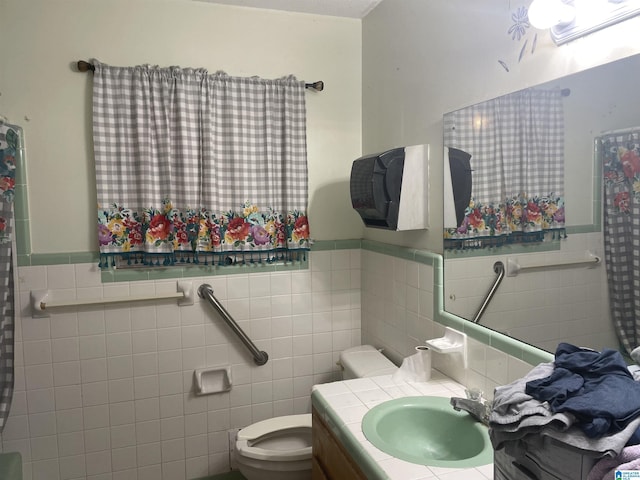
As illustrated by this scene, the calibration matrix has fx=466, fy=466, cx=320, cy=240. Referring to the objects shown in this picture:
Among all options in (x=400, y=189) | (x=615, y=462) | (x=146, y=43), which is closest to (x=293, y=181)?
(x=400, y=189)

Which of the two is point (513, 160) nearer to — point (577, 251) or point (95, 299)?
point (577, 251)

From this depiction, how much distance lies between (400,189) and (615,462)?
1.24m

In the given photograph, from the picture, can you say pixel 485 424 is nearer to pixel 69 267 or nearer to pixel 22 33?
pixel 69 267

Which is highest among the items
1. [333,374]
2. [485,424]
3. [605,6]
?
[605,6]

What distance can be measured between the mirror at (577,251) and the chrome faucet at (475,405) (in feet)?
0.76

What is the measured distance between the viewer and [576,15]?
115 cm

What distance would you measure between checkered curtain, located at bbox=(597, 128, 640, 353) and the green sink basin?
51 centimetres

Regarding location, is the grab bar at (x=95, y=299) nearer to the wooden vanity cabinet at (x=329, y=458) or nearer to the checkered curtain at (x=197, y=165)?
the checkered curtain at (x=197, y=165)

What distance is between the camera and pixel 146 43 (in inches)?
82.5

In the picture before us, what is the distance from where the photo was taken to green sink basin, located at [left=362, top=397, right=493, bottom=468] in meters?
1.40

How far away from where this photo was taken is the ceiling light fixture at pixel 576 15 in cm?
105

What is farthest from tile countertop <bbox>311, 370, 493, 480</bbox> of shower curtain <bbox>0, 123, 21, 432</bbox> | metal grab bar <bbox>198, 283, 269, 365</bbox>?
shower curtain <bbox>0, 123, 21, 432</bbox>

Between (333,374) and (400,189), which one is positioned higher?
(400,189)

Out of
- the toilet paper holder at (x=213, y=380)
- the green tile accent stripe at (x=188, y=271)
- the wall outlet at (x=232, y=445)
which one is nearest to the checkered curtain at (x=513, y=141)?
the green tile accent stripe at (x=188, y=271)
